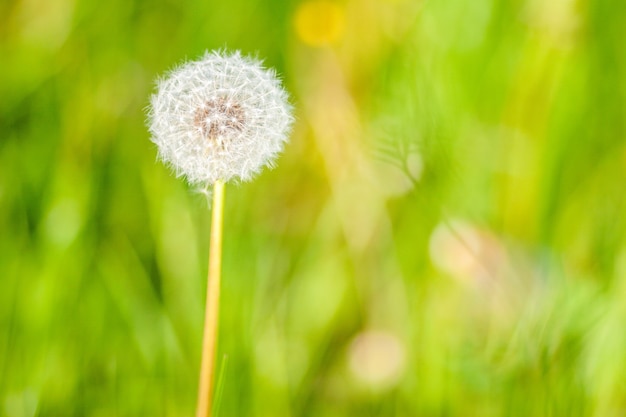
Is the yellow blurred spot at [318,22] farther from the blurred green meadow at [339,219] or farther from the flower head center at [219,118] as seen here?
the flower head center at [219,118]

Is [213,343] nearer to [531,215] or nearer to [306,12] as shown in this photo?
[531,215]

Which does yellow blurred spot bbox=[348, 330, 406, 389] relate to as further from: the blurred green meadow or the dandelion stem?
the dandelion stem

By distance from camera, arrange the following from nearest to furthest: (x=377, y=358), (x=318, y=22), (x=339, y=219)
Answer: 1. (x=377, y=358)
2. (x=339, y=219)
3. (x=318, y=22)

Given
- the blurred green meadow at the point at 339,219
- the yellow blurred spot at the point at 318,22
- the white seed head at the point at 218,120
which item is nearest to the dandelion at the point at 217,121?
the white seed head at the point at 218,120

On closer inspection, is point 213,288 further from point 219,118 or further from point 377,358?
point 377,358

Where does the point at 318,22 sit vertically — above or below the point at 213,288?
above

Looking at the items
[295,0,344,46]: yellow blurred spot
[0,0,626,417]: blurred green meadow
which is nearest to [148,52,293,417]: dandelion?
[0,0,626,417]: blurred green meadow

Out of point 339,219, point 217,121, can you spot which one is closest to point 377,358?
point 339,219
